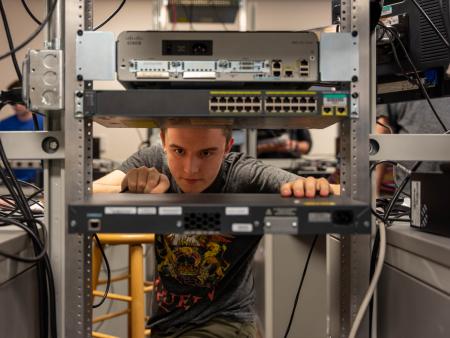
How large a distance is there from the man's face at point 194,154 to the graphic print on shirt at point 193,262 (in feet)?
0.46

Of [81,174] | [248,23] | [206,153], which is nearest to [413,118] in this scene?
[206,153]

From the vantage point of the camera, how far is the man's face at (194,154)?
3.29 feet

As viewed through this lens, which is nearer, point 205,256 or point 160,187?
point 160,187

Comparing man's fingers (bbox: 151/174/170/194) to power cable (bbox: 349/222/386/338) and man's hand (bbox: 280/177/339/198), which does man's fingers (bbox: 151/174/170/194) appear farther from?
power cable (bbox: 349/222/386/338)

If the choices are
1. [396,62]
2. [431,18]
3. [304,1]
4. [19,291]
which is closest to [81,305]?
[19,291]

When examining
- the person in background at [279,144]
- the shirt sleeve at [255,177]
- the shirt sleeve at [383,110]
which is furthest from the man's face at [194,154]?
the person in background at [279,144]

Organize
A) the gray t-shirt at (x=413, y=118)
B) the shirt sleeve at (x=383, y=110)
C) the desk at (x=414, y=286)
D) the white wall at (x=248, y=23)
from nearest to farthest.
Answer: the desk at (x=414, y=286) → the gray t-shirt at (x=413, y=118) → the shirt sleeve at (x=383, y=110) → the white wall at (x=248, y=23)

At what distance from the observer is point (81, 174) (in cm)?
74

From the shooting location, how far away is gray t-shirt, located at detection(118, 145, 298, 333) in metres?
1.09

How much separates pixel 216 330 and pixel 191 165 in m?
0.44

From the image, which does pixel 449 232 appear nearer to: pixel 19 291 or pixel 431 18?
pixel 431 18

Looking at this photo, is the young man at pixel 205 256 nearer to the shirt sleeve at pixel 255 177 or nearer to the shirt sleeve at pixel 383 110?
the shirt sleeve at pixel 255 177

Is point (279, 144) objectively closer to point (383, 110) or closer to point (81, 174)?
point (383, 110)

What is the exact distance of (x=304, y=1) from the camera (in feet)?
12.5
